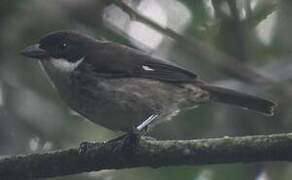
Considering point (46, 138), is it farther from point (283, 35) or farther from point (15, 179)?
point (283, 35)

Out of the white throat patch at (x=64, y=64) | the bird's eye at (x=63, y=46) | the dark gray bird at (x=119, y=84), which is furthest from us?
the bird's eye at (x=63, y=46)

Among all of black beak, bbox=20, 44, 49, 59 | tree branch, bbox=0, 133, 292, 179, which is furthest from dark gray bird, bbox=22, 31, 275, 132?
tree branch, bbox=0, 133, 292, 179

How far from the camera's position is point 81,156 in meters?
3.93

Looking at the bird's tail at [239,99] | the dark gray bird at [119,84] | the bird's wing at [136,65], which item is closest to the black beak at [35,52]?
the dark gray bird at [119,84]

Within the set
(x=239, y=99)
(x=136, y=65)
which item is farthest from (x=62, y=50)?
(x=239, y=99)

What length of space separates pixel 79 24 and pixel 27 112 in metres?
1.19

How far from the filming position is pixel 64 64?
195 inches

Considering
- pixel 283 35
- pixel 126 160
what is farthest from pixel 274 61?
pixel 126 160

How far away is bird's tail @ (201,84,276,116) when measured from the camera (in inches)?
192

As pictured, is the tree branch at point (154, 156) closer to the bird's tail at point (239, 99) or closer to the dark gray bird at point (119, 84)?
the dark gray bird at point (119, 84)

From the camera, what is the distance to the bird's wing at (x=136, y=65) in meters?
4.96

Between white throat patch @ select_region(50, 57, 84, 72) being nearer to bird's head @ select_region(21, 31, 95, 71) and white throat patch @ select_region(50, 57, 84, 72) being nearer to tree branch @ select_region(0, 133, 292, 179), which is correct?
bird's head @ select_region(21, 31, 95, 71)

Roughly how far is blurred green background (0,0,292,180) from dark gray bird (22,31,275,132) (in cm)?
25

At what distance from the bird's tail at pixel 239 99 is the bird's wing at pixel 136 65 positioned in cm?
16
